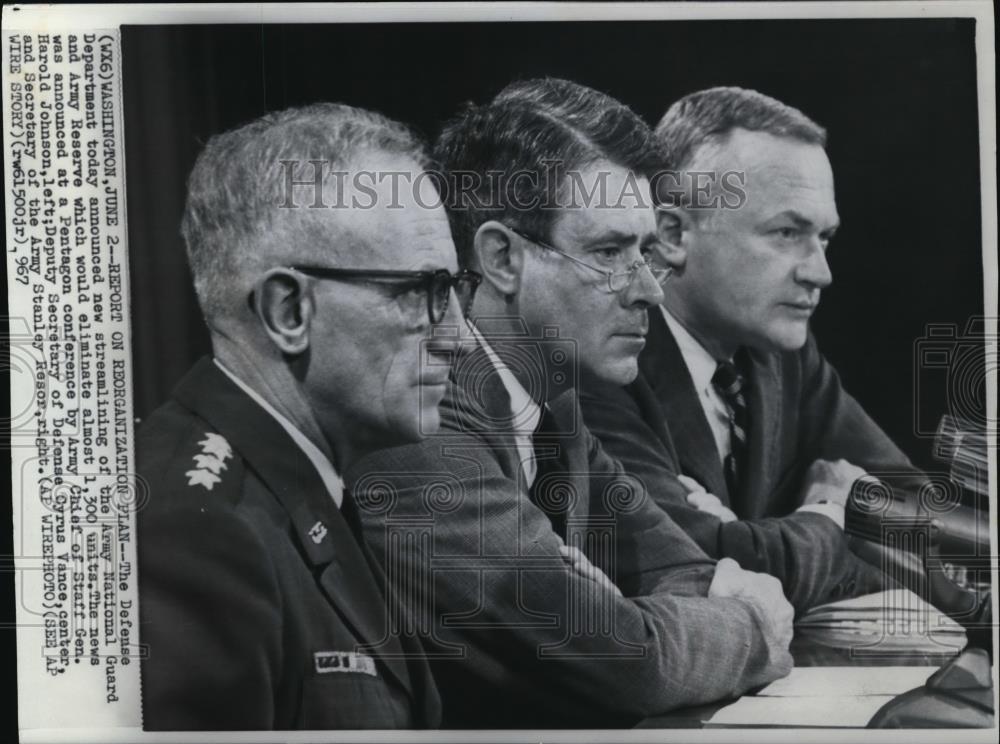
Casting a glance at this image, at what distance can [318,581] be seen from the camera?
3678mm

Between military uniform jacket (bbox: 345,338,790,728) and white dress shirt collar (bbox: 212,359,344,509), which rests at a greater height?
white dress shirt collar (bbox: 212,359,344,509)

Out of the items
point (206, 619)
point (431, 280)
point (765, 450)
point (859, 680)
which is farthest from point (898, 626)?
point (206, 619)

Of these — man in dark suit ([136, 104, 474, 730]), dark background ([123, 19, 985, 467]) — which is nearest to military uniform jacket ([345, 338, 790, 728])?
man in dark suit ([136, 104, 474, 730])

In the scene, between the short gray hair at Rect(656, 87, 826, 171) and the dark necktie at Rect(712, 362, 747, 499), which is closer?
the short gray hair at Rect(656, 87, 826, 171)

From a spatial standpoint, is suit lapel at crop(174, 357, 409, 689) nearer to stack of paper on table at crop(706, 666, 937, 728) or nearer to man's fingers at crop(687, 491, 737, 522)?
man's fingers at crop(687, 491, 737, 522)

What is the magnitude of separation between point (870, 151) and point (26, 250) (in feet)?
8.78

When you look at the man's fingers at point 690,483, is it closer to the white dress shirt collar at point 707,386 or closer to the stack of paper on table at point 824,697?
the white dress shirt collar at point 707,386

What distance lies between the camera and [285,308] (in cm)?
367

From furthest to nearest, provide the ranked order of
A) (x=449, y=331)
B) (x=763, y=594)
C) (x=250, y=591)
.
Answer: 1. (x=763, y=594)
2. (x=449, y=331)
3. (x=250, y=591)

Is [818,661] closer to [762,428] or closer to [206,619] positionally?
[762,428]

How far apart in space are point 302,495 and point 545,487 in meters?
0.75

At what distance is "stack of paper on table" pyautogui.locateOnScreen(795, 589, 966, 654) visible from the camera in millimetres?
3914

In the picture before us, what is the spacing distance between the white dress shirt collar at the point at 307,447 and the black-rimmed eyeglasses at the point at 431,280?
0.39 metres

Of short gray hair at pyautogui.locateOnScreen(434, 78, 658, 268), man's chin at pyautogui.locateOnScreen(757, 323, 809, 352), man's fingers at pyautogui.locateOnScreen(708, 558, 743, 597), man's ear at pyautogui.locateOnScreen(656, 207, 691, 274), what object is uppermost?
short gray hair at pyautogui.locateOnScreen(434, 78, 658, 268)
